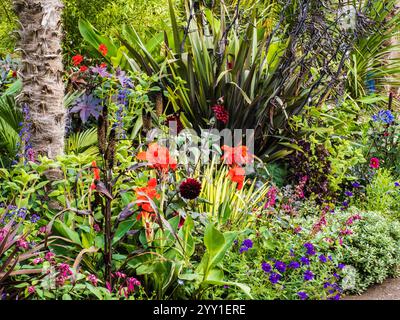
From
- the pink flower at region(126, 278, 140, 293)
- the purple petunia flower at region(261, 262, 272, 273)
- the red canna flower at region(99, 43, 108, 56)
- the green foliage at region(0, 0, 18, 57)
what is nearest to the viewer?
the pink flower at region(126, 278, 140, 293)

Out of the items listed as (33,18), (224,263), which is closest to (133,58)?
(33,18)

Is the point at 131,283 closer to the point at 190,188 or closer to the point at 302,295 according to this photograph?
the point at 190,188

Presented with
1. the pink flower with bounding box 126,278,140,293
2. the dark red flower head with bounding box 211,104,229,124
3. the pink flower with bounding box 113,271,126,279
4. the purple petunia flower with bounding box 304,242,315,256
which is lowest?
the pink flower with bounding box 126,278,140,293

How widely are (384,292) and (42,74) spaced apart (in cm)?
269

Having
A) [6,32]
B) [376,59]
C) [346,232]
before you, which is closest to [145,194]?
[346,232]

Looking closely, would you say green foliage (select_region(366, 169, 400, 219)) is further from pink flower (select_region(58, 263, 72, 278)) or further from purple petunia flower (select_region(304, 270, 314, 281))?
pink flower (select_region(58, 263, 72, 278))

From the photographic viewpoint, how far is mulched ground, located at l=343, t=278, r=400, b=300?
3990 millimetres

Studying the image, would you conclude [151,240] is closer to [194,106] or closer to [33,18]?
[33,18]

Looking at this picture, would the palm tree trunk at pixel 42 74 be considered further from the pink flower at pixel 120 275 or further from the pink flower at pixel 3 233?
the pink flower at pixel 120 275

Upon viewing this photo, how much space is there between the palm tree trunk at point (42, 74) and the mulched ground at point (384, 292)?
2.18 metres

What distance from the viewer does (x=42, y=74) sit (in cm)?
407

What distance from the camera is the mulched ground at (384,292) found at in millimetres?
3990

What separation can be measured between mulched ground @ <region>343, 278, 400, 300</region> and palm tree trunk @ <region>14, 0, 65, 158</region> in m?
2.18

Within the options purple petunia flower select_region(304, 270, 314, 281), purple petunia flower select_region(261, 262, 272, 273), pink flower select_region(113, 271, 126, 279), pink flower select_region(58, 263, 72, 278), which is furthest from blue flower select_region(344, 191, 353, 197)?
pink flower select_region(58, 263, 72, 278)
